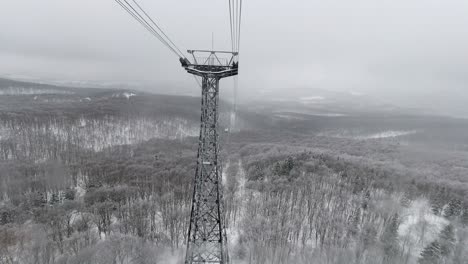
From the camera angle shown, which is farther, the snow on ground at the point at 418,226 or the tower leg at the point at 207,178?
the snow on ground at the point at 418,226

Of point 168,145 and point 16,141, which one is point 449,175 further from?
point 16,141

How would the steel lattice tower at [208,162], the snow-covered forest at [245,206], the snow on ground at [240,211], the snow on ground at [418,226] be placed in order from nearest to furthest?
the steel lattice tower at [208,162] < the snow-covered forest at [245,206] < the snow on ground at [240,211] < the snow on ground at [418,226]

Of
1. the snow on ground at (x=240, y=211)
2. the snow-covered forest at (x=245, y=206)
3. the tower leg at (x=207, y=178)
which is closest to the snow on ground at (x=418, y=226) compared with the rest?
the snow-covered forest at (x=245, y=206)

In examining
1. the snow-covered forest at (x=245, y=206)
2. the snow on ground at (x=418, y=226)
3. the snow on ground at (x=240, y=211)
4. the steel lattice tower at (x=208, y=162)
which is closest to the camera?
the steel lattice tower at (x=208, y=162)

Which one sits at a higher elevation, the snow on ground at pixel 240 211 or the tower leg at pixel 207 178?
the tower leg at pixel 207 178

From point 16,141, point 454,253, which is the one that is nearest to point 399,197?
point 454,253

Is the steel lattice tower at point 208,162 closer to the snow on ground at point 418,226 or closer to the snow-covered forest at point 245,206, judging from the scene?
the snow-covered forest at point 245,206

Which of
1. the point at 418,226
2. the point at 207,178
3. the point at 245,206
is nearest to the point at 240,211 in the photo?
the point at 245,206

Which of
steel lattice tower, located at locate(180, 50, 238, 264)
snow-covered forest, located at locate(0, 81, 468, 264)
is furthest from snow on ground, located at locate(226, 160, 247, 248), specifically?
steel lattice tower, located at locate(180, 50, 238, 264)
